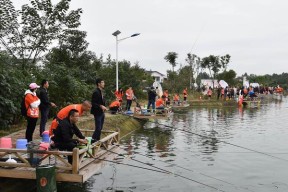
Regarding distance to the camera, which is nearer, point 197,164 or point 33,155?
point 33,155

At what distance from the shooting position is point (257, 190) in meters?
9.84

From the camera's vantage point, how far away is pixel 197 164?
1259 cm

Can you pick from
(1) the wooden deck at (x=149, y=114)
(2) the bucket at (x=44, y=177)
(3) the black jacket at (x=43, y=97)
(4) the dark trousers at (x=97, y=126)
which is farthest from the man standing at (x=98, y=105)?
(1) the wooden deck at (x=149, y=114)

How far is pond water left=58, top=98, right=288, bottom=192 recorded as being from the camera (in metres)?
10.2

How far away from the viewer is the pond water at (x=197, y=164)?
33.4 ft

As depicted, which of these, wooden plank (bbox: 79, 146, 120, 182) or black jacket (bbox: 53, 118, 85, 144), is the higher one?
black jacket (bbox: 53, 118, 85, 144)

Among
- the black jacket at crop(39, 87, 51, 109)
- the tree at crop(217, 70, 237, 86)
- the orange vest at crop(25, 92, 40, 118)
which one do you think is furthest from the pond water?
the tree at crop(217, 70, 237, 86)

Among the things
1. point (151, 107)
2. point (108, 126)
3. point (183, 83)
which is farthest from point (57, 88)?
point (183, 83)

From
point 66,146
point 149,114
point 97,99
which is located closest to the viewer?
point 66,146

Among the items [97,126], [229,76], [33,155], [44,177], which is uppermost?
[229,76]

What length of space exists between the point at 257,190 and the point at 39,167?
17.9 ft

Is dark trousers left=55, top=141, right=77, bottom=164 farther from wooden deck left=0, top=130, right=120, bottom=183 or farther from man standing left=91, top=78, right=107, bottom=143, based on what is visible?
man standing left=91, top=78, right=107, bottom=143

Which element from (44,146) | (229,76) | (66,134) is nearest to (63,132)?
(66,134)

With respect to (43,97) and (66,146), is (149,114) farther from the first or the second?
(66,146)
